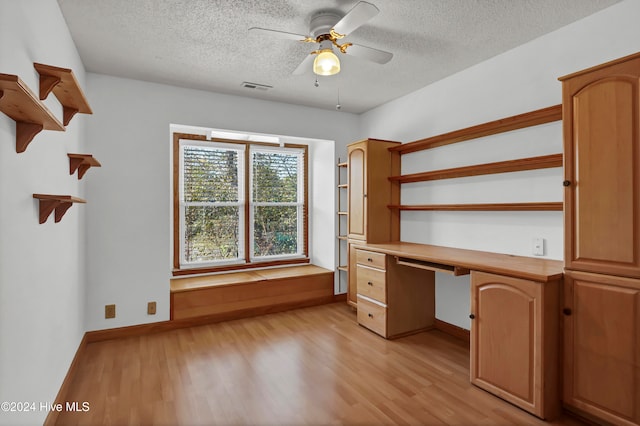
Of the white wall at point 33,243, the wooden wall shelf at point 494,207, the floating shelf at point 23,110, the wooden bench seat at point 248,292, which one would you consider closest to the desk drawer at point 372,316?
Result: the wooden bench seat at point 248,292

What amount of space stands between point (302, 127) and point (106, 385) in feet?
10.9

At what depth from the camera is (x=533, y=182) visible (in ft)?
8.89

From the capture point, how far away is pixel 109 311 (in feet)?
10.9

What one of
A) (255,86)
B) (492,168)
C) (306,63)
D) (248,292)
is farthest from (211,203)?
(492,168)

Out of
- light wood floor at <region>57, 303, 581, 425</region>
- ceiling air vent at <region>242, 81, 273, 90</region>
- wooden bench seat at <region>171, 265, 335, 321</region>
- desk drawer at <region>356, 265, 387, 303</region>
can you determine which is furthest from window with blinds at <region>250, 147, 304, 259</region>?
desk drawer at <region>356, 265, 387, 303</region>

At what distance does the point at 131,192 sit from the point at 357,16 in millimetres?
2748

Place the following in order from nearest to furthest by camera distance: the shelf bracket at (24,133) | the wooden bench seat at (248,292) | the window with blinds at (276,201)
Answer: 1. the shelf bracket at (24,133)
2. the wooden bench seat at (248,292)
3. the window with blinds at (276,201)

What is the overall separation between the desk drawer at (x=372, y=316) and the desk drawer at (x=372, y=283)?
9 cm

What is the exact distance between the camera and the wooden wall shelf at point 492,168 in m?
2.53

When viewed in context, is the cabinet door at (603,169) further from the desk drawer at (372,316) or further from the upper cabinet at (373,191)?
the upper cabinet at (373,191)

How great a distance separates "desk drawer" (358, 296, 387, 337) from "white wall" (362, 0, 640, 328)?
2.23 ft

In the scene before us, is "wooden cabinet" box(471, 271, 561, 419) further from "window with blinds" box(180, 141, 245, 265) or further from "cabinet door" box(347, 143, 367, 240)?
"window with blinds" box(180, 141, 245, 265)

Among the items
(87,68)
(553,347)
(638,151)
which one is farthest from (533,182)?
(87,68)

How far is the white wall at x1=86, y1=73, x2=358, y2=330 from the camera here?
328 centimetres
